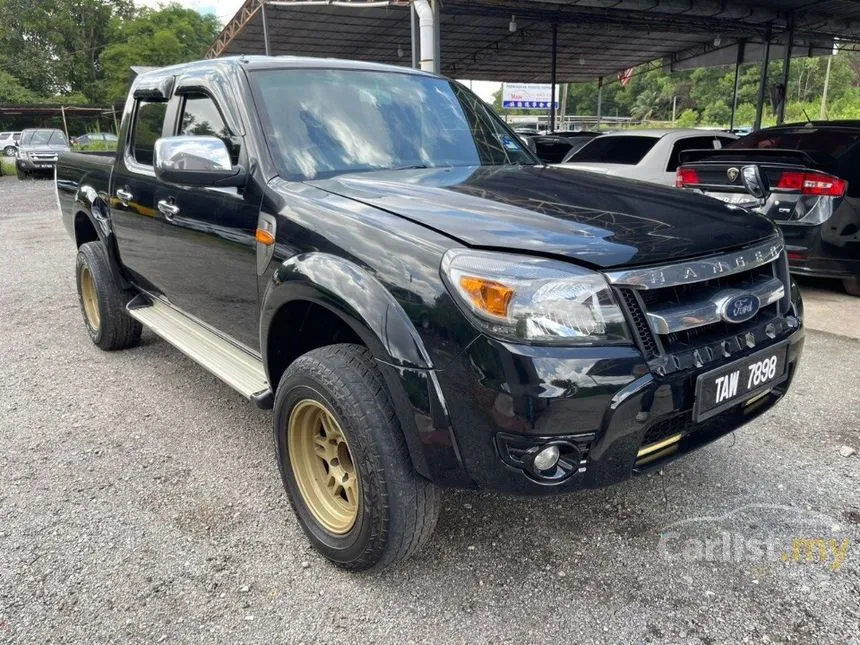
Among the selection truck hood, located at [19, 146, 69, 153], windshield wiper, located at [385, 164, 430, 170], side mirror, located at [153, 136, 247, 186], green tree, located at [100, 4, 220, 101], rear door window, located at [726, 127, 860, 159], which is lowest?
truck hood, located at [19, 146, 69, 153]

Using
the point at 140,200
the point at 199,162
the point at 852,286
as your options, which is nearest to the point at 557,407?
the point at 199,162

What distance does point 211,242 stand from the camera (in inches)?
118

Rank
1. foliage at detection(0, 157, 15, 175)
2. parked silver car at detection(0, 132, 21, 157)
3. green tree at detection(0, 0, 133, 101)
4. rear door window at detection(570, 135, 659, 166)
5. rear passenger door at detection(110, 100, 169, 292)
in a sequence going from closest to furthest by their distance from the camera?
1. rear passenger door at detection(110, 100, 169, 292)
2. rear door window at detection(570, 135, 659, 166)
3. foliage at detection(0, 157, 15, 175)
4. parked silver car at detection(0, 132, 21, 157)
5. green tree at detection(0, 0, 133, 101)

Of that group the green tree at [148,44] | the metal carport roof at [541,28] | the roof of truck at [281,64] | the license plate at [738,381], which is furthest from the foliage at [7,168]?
the license plate at [738,381]

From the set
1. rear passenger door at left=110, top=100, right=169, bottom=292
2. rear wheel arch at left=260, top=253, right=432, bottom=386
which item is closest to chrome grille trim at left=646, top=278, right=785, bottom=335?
rear wheel arch at left=260, top=253, right=432, bottom=386

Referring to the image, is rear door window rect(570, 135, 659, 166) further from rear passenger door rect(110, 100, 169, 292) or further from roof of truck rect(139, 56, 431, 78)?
rear passenger door rect(110, 100, 169, 292)

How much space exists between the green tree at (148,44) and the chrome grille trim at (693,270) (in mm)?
46217

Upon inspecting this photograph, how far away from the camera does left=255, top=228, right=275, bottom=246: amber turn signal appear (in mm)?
2543

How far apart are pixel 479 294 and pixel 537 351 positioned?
0.76 ft

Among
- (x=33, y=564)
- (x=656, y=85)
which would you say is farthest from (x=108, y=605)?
(x=656, y=85)

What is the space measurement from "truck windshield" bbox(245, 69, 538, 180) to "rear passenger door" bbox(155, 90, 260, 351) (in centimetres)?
23

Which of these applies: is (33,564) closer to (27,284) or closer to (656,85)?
(27,284)

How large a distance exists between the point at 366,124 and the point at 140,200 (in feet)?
5.07

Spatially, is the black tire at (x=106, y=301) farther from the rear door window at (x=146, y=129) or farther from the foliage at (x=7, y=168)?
the foliage at (x=7, y=168)
